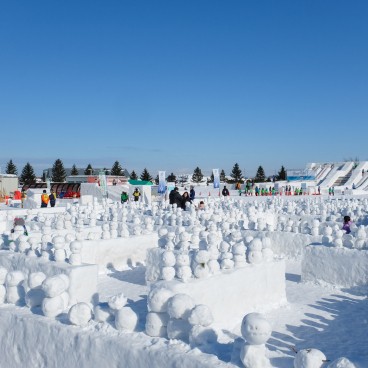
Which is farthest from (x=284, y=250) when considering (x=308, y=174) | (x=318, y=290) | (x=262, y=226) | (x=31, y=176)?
(x=31, y=176)

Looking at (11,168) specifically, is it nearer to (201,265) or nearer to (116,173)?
(116,173)

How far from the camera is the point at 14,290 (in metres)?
4.14

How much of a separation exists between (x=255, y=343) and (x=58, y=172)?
62.2 meters

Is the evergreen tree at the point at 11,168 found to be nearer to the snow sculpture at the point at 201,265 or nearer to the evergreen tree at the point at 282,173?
the evergreen tree at the point at 282,173

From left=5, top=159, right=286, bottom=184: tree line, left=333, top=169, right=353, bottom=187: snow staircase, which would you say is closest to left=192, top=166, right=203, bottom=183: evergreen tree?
left=5, top=159, right=286, bottom=184: tree line

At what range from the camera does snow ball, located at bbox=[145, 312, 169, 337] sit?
3.22m

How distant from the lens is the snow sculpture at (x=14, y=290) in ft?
13.5

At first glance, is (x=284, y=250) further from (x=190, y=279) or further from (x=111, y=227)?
(x=190, y=279)

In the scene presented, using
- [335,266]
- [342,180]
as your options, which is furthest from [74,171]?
[335,266]

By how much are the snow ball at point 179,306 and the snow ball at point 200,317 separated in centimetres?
8

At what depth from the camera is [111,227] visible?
860cm

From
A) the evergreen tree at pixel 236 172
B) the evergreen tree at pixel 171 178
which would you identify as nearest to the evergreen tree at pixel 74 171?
the evergreen tree at pixel 171 178

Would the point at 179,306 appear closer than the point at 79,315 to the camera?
Yes

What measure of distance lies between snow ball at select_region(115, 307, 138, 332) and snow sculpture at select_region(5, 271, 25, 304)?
50.1 inches
